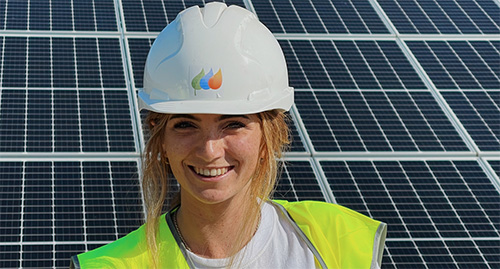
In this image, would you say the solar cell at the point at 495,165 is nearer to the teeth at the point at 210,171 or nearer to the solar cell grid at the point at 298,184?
the solar cell grid at the point at 298,184

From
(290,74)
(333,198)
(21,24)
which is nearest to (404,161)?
(333,198)

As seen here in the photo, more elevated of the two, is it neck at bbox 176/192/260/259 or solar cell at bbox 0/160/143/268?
solar cell at bbox 0/160/143/268

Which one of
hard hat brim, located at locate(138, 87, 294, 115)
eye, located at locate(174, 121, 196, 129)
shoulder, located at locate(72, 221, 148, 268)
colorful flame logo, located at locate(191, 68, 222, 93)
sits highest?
colorful flame logo, located at locate(191, 68, 222, 93)

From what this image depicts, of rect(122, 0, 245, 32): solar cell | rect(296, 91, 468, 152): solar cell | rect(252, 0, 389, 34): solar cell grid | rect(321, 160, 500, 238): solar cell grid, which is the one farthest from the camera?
rect(252, 0, 389, 34): solar cell grid

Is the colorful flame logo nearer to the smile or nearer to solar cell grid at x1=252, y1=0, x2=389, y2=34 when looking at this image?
the smile

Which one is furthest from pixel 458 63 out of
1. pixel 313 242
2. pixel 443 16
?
pixel 313 242

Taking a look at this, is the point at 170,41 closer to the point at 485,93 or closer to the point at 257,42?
the point at 257,42

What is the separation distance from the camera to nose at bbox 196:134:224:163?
3.72 m

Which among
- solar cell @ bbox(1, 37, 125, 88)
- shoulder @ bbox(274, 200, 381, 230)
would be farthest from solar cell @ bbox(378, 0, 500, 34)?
shoulder @ bbox(274, 200, 381, 230)

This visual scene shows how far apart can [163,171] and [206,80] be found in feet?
1.46

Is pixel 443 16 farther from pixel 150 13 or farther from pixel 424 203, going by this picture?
pixel 424 203

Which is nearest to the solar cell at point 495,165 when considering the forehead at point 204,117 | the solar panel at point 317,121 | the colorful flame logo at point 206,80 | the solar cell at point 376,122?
the solar panel at point 317,121

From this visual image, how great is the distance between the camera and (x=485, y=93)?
984 cm

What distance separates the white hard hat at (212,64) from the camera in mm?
3967
